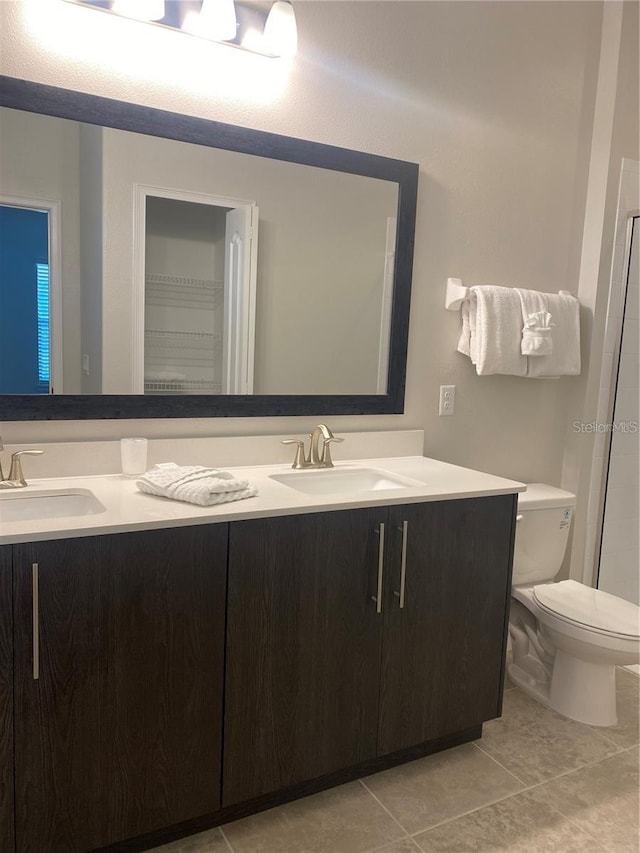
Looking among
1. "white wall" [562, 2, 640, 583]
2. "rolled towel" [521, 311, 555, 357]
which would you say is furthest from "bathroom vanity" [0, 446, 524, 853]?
"white wall" [562, 2, 640, 583]

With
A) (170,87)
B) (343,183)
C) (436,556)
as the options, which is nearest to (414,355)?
(343,183)

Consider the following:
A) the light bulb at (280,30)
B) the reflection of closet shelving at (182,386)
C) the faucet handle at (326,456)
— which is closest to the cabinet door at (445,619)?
the faucet handle at (326,456)

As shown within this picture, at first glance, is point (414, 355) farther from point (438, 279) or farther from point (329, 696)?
point (329, 696)

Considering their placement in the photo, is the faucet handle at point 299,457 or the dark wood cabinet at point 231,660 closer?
the dark wood cabinet at point 231,660

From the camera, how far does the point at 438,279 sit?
2449mm

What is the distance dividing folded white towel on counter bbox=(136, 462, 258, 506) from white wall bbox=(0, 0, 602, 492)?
31 cm

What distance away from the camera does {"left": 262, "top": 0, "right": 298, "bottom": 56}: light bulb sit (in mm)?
1933

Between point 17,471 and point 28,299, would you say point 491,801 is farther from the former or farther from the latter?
point 28,299

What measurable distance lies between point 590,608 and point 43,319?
1.92 m

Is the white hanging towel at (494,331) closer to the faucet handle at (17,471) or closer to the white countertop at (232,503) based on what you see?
the white countertop at (232,503)

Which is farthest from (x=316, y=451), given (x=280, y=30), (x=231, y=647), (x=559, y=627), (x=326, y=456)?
(x=280, y=30)

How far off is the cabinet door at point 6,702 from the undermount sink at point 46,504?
32 centimetres

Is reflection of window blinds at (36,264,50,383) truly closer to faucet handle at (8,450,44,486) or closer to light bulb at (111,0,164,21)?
faucet handle at (8,450,44,486)

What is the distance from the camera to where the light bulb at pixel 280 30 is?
6.34 feet
